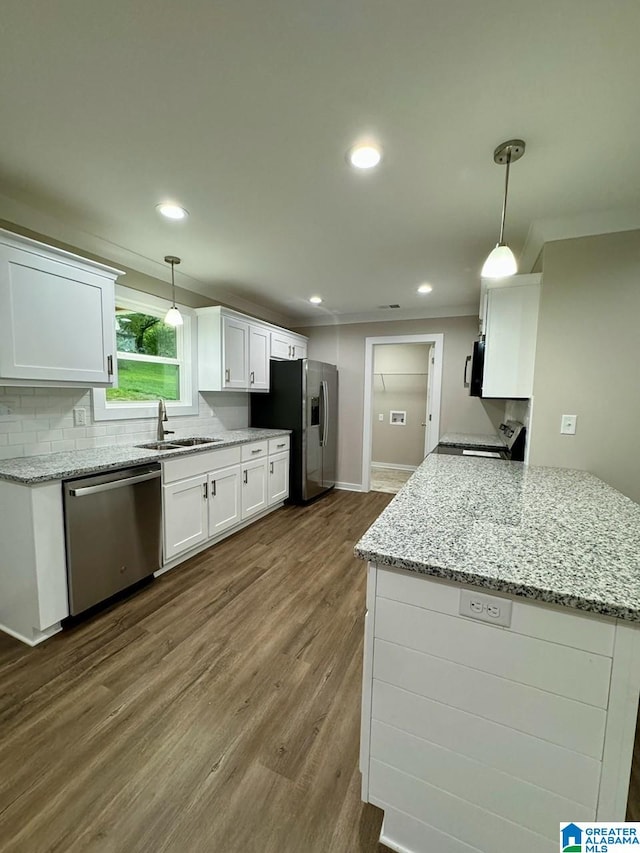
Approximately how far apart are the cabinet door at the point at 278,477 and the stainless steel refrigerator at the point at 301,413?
14 centimetres

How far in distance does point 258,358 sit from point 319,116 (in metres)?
2.75

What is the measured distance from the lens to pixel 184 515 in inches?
105

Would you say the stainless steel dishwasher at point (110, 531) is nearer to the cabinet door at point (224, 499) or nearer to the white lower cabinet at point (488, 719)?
the cabinet door at point (224, 499)

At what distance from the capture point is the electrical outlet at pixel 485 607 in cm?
86

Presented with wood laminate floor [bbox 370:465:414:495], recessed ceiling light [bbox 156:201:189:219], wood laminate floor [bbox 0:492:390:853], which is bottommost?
wood laminate floor [bbox 0:492:390:853]

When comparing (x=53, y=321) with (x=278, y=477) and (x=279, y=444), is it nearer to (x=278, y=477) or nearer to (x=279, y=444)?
(x=279, y=444)

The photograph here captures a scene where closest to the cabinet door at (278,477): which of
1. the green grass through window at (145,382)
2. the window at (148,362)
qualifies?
the window at (148,362)

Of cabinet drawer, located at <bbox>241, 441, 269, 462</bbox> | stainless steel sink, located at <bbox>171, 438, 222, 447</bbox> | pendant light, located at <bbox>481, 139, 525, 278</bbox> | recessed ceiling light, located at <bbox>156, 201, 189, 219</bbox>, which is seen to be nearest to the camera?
pendant light, located at <bbox>481, 139, 525, 278</bbox>

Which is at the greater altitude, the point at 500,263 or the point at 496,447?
the point at 500,263

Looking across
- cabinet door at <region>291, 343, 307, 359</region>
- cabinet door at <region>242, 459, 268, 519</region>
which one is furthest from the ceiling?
cabinet door at <region>291, 343, 307, 359</region>

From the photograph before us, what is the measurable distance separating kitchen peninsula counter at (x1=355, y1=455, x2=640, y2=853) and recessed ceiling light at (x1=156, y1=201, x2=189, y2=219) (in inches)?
85.1

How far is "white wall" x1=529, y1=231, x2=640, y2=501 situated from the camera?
1975 millimetres

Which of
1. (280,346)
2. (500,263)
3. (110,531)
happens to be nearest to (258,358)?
(280,346)

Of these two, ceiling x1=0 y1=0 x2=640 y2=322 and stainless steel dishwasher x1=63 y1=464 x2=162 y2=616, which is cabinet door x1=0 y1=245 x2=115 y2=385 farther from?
stainless steel dishwasher x1=63 y1=464 x2=162 y2=616
